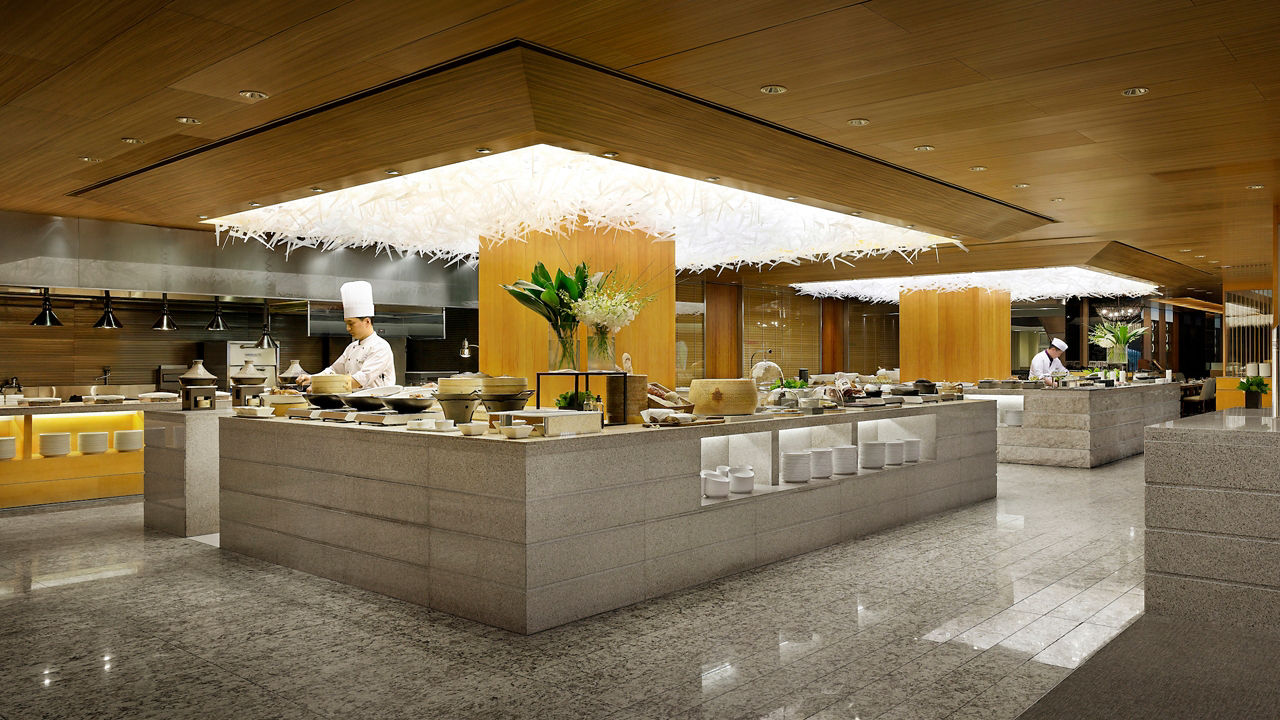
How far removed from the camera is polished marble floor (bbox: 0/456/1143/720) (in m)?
2.95

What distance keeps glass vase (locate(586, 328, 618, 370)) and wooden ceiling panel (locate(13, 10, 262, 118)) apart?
2009mm

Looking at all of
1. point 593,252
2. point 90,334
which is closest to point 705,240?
point 593,252

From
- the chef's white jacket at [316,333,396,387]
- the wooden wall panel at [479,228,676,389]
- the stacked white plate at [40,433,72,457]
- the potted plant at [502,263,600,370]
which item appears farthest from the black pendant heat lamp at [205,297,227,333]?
the potted plant at [502,263,600,370]

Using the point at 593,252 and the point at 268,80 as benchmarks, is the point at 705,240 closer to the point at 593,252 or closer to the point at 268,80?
the point at 593,252

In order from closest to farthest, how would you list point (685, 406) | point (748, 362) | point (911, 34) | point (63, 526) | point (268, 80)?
1. point (911, 34)
2. point (268, 80)
3. point (685, 406)
4. point (63, 526)
5. point (748, 362)

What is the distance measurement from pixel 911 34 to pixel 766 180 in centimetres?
210

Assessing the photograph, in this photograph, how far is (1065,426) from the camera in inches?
379

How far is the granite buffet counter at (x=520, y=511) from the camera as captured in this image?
12.2 feet

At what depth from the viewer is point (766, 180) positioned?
208 inches

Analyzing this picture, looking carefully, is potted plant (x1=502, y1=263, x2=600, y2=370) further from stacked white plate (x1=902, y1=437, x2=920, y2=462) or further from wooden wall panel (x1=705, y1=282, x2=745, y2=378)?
wooden wall panel (x1=705, y1=282, x2=745, y2=378)

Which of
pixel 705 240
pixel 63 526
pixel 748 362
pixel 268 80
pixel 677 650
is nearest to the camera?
pixel 677 650

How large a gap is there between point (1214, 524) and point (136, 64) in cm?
483

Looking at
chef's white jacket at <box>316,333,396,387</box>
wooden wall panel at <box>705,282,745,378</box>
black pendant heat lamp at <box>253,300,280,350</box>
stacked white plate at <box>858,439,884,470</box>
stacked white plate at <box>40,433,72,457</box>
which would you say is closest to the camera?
stacked white plate at <box>858,439,884,470</box>

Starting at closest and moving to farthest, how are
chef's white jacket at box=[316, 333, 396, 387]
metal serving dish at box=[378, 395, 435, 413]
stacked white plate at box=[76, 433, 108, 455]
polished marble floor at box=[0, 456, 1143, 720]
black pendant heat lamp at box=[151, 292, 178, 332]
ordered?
polished marble floor at box=[0, 456, 1143, 720], metal serving dish at box=[378, 395, 435, 413], chef's white jacket at box=[316, 333, 396, 387], stacked white plate at box=[76, 433, 108, 455], black pendant heat lamp at box=[151, 292, 178, 332]
